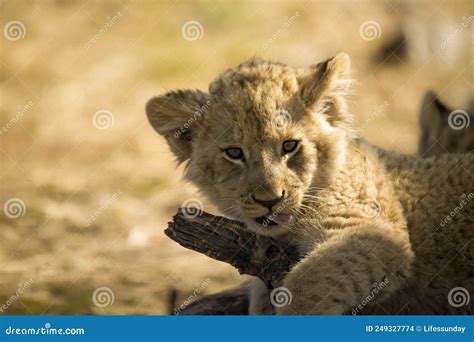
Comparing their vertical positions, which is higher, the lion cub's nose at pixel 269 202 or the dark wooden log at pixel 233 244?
the lion cub's nose at pixel 269 202

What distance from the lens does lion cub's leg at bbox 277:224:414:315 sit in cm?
593

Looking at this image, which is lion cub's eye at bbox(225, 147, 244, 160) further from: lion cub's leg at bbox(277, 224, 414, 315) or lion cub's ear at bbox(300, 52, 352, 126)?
lion cub's leg at bbox(277, 224, 414, 315)

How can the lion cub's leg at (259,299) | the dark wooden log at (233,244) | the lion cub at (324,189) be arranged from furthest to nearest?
the lion cub's leg at (259,299) → the dark wooden log at (233,244) → the lion cub at (324,189)

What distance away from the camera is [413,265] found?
6.60 metres

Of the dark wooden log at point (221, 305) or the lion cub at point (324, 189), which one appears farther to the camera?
the dark wooden log at point (221, 305)

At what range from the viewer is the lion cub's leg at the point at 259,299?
22.8ft

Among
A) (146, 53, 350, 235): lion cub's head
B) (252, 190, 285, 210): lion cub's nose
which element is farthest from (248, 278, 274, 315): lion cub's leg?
(252, 190, 285, 210): lion cub's nose

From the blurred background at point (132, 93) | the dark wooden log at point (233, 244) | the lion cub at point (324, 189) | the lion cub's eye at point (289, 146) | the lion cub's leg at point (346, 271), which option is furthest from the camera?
the blurred background at point (132, 93)

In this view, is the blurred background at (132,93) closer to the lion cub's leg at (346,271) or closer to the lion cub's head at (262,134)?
the lion cub's head at (262,134)

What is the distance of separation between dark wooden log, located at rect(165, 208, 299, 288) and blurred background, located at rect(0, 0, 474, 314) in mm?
2858

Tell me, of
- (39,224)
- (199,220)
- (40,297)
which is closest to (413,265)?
(199,220)

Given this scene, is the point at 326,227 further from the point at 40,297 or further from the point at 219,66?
the point at 219,66

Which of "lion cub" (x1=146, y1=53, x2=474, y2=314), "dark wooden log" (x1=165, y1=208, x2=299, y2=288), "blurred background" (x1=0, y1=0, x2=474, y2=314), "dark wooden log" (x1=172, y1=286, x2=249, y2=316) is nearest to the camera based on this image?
"lion cub" (x1=146, y1=53, x2=474, y2=314)

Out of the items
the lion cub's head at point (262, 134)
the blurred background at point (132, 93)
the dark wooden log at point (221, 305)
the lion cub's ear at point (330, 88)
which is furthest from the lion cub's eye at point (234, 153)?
the blurred background at point (132, 93)
